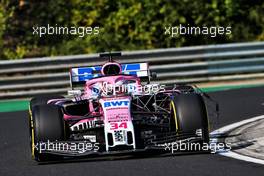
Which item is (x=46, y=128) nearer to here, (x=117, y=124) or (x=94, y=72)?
(x=117, y=124)

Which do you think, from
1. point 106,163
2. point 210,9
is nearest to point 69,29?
point 210,9

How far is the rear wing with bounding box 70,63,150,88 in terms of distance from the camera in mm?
13375

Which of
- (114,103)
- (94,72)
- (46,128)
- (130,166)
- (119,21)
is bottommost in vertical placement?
(130,166)

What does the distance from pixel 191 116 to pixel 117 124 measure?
91cm

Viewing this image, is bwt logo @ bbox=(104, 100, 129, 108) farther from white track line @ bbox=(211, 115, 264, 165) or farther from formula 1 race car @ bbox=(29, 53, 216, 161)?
white track line @ bbox=(211, 115, 264, 165)

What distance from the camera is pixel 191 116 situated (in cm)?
1098

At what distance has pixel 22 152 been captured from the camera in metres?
12.2

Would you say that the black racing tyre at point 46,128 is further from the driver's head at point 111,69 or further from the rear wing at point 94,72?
the rear wing at point 94,72

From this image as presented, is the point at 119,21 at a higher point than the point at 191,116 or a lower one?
higher

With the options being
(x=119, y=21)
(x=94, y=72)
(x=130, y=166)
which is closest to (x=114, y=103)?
(x=130, y=166)

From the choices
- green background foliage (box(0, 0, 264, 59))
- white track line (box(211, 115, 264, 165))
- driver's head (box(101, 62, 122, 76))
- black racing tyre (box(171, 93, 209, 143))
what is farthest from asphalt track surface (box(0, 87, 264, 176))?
green background foliage (box(0, 0, 264, 59))

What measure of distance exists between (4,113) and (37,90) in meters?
2.49

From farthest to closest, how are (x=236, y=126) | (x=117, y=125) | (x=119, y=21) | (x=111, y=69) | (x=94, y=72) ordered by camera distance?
(x=119, y=21) < (x=236, y=126) < (x=94, y=72) < (x=111, y=69) < (x=117, y=125)

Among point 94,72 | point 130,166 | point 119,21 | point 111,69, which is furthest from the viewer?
point 119,21
